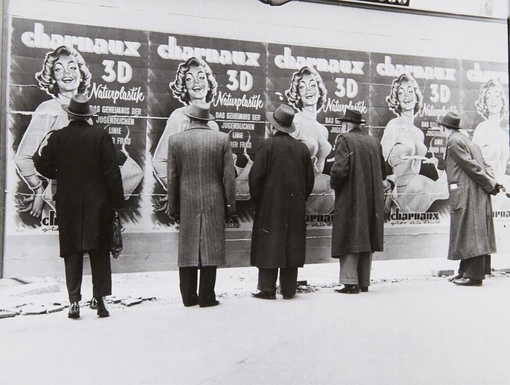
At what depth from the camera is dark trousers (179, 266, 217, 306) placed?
5.17 meters

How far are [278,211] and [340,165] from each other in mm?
767

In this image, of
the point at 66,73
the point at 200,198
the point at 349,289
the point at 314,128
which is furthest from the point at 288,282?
the point at 66,73

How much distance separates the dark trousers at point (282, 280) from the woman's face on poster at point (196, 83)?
1.83 m

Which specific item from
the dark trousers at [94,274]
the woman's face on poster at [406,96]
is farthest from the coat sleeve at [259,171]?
the woman's face on poster at [406,96]

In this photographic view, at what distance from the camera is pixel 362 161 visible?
5.94m

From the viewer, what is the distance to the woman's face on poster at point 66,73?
561cm

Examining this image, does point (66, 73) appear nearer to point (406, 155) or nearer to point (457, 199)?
point (406, 155)

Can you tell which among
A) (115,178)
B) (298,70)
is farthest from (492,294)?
(115,178)

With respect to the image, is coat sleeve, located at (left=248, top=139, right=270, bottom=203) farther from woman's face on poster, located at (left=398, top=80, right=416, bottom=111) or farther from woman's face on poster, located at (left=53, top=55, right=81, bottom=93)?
woman's face on poster, located at (left=398, top=80, right=416, bottom=111)

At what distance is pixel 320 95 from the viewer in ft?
21.8

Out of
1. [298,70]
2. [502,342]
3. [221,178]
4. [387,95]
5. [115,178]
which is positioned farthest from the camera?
[387,95]

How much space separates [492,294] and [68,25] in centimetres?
446

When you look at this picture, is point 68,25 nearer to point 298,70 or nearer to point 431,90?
point 298,70

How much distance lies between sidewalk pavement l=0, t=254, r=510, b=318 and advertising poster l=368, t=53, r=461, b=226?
562mm
